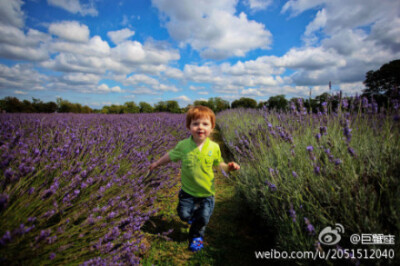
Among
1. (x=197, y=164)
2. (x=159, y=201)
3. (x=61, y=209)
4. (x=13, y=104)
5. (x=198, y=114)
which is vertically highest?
(x=13, y=104)

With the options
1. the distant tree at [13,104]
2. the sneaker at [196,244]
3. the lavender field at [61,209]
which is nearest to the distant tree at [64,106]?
the distant tree at [13,104]

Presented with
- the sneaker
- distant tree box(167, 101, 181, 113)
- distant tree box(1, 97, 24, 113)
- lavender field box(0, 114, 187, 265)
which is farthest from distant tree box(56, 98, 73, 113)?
the sneaker

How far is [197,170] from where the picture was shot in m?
1.74

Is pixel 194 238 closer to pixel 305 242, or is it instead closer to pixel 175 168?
pixel 305 242

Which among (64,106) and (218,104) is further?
(218,104)

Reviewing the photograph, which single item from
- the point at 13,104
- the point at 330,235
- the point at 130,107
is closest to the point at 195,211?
the point at 330,235

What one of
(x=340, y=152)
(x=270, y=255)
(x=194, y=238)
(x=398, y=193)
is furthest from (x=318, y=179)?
(x=194, y=238)

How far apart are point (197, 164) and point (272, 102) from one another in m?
5.99

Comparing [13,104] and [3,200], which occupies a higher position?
[13,104]

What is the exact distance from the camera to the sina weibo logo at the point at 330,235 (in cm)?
121

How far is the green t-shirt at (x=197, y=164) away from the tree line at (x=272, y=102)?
147cm

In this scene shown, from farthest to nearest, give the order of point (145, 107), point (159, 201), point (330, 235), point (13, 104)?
point (145, 107) < point (13, 104) < point (159, 201) < point (330, 235)

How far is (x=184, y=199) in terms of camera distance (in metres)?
1.81

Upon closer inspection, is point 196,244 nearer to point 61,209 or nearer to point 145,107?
point 61,209
